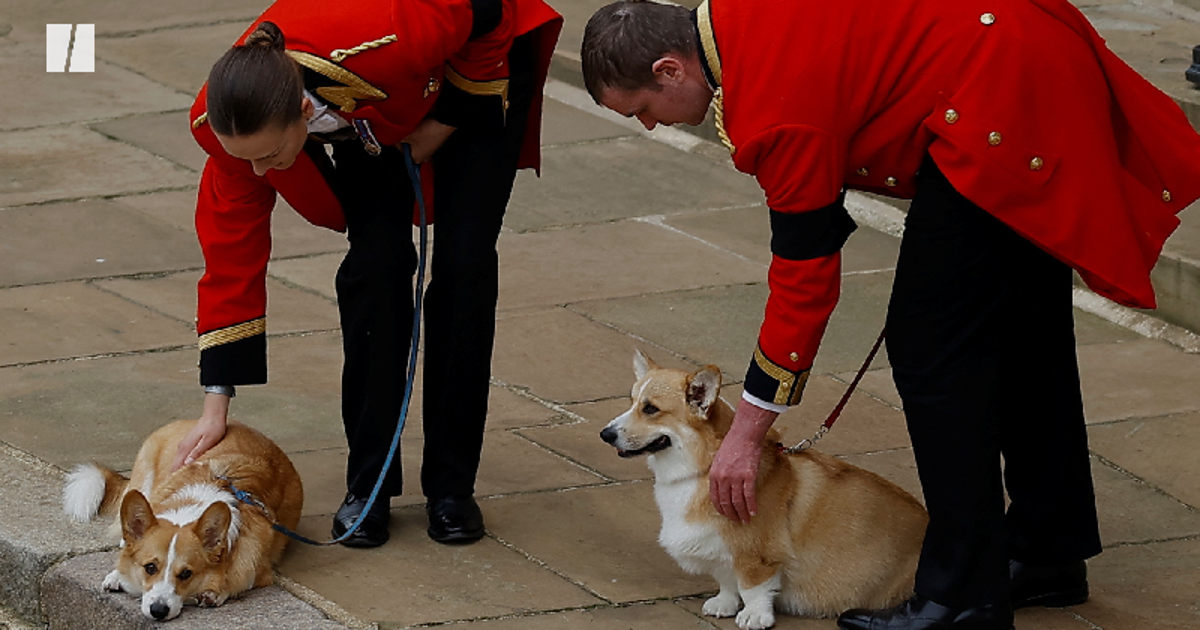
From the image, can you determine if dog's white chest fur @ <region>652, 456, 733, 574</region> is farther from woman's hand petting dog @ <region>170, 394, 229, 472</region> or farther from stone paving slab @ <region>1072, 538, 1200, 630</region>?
woman's hand petting dog @ <region>170, 394, 229, 472</region>

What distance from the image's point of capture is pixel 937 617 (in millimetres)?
3918

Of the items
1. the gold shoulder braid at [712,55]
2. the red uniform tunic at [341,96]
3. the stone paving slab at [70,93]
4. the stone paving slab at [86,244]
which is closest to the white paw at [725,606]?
the gold shoulder braid at [712,55]

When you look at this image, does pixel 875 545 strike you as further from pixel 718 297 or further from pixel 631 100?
pixel 718 297

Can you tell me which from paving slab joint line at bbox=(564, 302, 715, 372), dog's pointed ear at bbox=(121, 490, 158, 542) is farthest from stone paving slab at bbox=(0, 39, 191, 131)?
dog's pointed ear at bbox=(121, 490, 158, 542)

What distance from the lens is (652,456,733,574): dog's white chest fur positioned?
410cm

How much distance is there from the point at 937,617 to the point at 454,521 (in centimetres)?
134

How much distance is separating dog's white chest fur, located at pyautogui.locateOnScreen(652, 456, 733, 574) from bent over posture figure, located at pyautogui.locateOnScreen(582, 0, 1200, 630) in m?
0.14

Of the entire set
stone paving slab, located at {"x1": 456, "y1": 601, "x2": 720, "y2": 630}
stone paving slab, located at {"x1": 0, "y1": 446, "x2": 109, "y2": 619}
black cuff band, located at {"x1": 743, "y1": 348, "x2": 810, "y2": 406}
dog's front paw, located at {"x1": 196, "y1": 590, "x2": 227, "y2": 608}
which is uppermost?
black cuff band, located at {"x1": 743, "y1": 348, "x2": 810, "y2": 406}

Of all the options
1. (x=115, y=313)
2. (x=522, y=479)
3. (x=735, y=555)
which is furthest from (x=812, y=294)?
(x=115, y=313)

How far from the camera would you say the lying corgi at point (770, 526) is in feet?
13.4

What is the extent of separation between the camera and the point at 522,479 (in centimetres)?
504

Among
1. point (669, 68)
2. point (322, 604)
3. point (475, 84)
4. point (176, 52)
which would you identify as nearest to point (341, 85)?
point (475, 84)

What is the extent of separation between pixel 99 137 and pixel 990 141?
6405 millimetres

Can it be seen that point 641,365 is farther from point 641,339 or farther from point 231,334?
point 641,339
